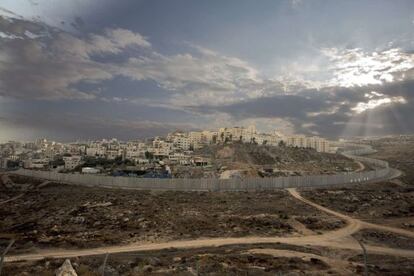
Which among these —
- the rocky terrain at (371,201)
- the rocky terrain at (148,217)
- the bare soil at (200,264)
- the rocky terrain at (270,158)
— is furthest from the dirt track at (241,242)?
the rocky terrain at (270,158)

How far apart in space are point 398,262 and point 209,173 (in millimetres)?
70685

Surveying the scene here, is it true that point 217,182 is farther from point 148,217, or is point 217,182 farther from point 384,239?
point 384,239

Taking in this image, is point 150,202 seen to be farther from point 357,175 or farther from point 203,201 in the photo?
point 357,175

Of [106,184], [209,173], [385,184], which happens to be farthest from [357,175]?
[106,184]

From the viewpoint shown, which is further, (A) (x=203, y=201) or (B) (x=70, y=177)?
(B) (x=70, y=177)

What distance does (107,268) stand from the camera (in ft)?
84.6

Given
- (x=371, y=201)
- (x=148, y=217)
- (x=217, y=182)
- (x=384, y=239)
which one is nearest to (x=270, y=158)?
(x=217, y=182)

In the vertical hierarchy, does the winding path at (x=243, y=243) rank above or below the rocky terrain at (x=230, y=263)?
below

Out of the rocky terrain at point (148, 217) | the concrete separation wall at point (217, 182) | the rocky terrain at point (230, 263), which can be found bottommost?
the rocky terrain at point (148, 217)

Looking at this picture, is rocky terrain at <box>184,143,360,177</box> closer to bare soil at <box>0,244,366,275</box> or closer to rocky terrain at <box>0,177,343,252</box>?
rocky terrain at <box>0,177,343,252</box>

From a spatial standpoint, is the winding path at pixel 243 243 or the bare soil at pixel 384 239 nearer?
the winding path at pixel 243 243

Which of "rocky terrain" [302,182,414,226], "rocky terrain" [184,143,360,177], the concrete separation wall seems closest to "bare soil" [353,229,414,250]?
"rocky terrain" [302,182,414,226]

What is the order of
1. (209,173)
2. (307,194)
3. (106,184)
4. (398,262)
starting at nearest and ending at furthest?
(398,262) < (307,194) < (106,184) < (209,173)

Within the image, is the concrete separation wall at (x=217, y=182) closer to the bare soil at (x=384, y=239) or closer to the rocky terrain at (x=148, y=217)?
the rocky terrain at (x=148, y=217)
